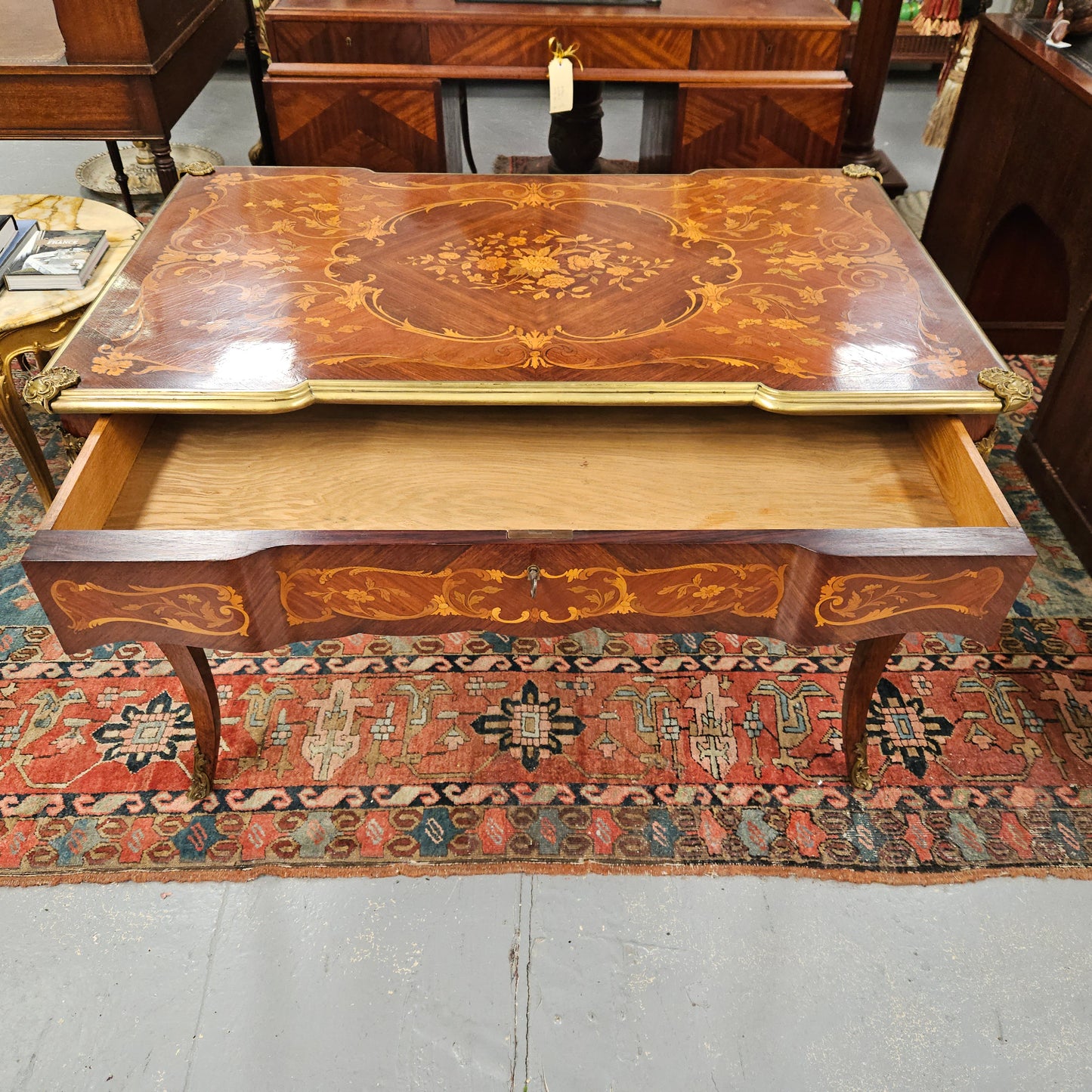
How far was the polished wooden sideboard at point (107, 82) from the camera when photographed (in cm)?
199

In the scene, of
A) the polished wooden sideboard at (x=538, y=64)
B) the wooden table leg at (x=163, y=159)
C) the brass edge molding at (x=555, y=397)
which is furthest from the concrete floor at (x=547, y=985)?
the polished wooden sideboard at (x=538, y=64)

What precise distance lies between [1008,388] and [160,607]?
1.12 metres

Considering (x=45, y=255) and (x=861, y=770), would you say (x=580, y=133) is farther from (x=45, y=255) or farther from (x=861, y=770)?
(x=861, y=770)

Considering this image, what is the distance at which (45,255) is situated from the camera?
1.80m

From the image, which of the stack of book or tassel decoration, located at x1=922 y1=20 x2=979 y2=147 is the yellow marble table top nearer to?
the stack of book

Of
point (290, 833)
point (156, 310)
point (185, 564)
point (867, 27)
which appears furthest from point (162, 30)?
point (867, 27)

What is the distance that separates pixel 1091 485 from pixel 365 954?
5.31 feet

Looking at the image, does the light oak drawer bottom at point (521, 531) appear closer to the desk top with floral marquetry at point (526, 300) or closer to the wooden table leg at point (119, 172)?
the desk top with floral marquetry at point (526, 300)

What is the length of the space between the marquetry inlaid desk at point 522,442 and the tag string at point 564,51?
721 mm

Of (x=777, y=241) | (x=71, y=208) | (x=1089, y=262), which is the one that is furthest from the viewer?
(x=71, y=208)

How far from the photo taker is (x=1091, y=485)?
6.24ft

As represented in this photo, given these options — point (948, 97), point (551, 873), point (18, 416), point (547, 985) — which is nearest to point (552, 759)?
point (551, 873)

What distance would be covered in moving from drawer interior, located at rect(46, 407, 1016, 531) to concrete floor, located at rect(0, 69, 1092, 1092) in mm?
557

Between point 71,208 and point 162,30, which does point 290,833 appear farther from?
point 162,30
